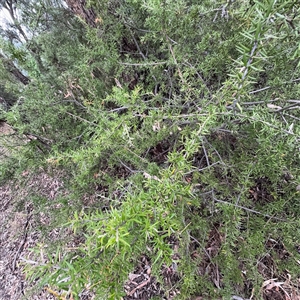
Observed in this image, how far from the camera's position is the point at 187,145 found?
65cm

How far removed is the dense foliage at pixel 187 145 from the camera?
563mm

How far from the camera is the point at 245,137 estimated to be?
109cm

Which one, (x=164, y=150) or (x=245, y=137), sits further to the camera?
(x=164, y=150)

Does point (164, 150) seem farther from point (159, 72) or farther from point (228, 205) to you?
point (228, 205)

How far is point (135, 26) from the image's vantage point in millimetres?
1445

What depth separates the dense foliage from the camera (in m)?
0.56

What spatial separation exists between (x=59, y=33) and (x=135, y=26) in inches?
36.8

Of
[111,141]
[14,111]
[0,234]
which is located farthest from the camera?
[0,234]

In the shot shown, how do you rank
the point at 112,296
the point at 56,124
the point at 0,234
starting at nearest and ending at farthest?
the point at 112,296 < the point at 56,124 < the point at 0,234

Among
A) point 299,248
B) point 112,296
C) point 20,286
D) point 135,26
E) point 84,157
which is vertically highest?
point 135,26

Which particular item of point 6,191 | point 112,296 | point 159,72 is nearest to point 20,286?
point 6,191

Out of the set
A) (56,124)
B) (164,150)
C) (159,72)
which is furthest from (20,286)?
(159,72)

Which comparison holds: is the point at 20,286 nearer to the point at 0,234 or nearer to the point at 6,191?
the point at 0,234

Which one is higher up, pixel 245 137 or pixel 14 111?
pixel 14 111
